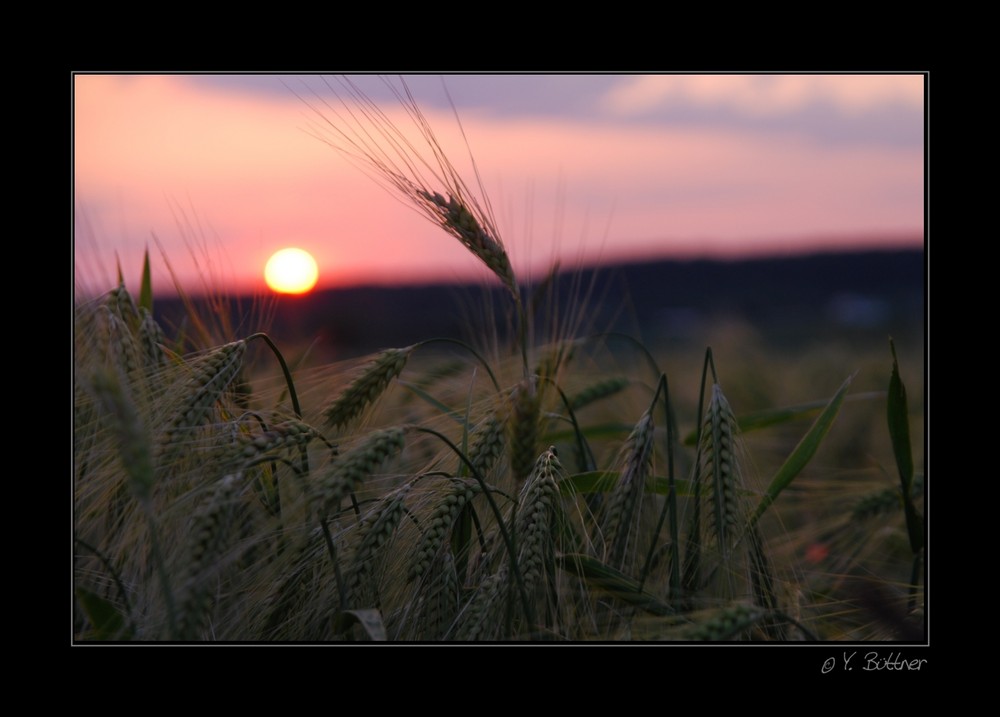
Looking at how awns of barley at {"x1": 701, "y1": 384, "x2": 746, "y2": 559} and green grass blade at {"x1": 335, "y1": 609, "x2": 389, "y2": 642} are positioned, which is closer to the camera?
green grass blade at {"x1": 335, "y1": 609, "x2": 389, "y2": 642}

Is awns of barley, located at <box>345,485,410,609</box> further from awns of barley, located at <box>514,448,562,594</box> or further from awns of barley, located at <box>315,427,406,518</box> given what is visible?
awns of barley, located at <box>514,448,562,594</box>

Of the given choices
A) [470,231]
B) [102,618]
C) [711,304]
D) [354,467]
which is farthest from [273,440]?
[711,304]

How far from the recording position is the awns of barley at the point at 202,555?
1.01 m

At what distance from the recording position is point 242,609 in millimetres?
1271

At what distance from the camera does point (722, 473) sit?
1300mm

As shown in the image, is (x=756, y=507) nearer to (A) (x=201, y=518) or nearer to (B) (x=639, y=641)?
(B) (x=639, y=641)

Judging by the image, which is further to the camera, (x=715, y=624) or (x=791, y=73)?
(x=791, y=73)

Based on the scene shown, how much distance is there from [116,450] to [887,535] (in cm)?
178

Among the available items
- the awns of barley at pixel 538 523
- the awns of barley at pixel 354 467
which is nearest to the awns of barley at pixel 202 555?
the awns of barley at pixel 354 467

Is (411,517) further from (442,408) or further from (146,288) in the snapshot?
(146,288)

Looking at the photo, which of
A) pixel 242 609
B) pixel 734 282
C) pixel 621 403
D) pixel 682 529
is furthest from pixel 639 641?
pixel 734 282

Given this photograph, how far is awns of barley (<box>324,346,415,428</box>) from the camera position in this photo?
1.39 meters

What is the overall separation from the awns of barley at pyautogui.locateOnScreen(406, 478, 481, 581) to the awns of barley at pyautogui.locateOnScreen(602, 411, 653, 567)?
Result: 0.26 meters

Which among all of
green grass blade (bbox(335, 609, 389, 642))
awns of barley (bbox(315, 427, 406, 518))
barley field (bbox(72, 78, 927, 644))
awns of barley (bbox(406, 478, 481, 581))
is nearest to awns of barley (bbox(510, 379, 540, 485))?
barley field (bbox(72, 78, 927, 644))
